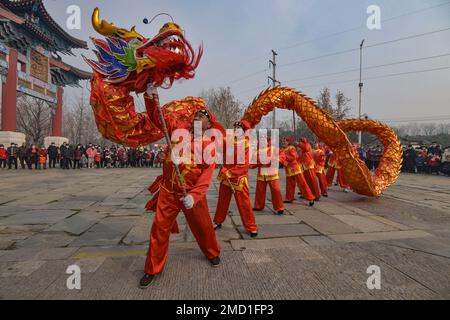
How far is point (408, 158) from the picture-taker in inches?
603

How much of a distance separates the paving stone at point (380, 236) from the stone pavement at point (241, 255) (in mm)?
14

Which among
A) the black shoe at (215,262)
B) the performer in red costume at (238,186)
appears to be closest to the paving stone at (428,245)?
the performer in red costume at (238,186)

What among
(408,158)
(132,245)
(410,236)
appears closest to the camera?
(132,245)

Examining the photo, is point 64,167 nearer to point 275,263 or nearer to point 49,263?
point 49,263

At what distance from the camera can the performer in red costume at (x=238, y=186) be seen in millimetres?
3826

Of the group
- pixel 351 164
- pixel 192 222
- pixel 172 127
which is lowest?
pixel 192 222

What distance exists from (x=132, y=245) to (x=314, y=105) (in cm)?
439

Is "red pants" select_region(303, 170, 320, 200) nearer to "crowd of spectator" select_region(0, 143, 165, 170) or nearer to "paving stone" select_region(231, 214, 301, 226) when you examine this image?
"paving stone" select_region(231, 214, 301, 226)

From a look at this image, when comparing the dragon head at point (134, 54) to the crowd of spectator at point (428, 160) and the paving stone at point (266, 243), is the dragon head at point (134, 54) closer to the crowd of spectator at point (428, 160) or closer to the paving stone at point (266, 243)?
the paving stone at point (266, 243)

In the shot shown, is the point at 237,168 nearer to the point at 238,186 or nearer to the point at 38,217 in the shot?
the point at 238,186

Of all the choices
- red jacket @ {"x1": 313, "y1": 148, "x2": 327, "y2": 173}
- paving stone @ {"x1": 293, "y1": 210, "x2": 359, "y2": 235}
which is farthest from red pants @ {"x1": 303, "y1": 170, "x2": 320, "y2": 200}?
paving stone @ {"x1": 293, "y1": 210, "x2": 359, "y2": 235}

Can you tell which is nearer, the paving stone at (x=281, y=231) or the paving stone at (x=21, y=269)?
the paving stone at (x=21, y=269)
